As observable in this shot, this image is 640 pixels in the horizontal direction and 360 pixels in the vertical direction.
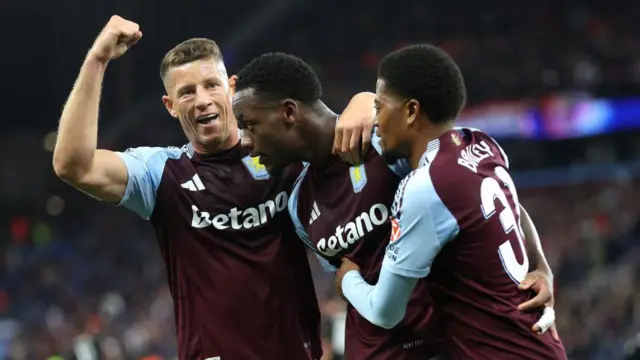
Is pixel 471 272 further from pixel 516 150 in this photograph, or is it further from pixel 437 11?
pixel 437 11

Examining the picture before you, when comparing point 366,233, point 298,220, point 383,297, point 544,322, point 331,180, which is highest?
point 331,180

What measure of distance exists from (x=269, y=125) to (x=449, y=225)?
2.73ft

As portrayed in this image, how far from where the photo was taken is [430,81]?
10.4ft

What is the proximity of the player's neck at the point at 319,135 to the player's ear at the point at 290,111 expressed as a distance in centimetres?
5

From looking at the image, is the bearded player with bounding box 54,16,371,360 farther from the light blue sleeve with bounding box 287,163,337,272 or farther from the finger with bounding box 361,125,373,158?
the finger with bounding box 361,125,373,158

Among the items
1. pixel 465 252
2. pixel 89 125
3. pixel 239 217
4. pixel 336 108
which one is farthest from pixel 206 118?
pixel 336 108

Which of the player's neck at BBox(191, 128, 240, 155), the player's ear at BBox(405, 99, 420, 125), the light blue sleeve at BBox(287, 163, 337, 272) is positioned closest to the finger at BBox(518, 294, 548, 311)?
the player's ear at BBox(405, 99, 420, 125)

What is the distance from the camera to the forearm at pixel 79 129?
135 inches

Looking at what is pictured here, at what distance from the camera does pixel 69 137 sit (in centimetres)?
344

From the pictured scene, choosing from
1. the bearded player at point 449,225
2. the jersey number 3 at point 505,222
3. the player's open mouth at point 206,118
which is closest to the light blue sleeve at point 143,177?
the player's open mouth at point 206,118

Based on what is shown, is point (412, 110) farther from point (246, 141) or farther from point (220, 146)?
point (220, 146)

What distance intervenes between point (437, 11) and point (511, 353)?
19.9 meters

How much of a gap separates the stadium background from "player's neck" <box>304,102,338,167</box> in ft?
16.0

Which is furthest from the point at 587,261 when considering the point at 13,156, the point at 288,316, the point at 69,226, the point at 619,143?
the point at 13,156
